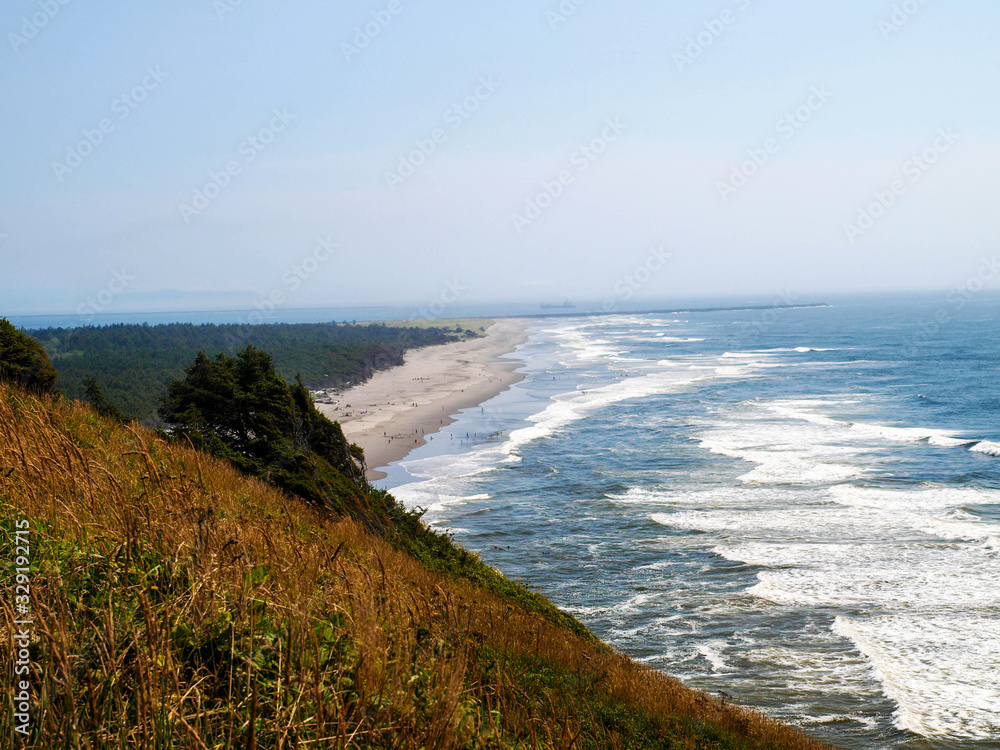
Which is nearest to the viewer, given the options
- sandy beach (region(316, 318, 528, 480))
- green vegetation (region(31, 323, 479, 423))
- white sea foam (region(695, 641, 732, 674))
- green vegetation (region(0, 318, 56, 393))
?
white sea foam (region(695, 641, 732, 674))

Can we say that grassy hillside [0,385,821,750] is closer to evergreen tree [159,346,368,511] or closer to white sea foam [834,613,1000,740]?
evergreen tree [159,346,368,511]

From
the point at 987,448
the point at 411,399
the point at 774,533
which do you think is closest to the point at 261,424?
the point at 774,533

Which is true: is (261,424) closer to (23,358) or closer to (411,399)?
(23,358)

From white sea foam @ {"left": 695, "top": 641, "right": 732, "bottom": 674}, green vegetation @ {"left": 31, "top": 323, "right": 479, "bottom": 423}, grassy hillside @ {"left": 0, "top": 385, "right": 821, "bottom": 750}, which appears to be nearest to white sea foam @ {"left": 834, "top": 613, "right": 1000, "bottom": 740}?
white sea foam @ {"left": 695, "top": 641, "right": 732, "bottom": 674}

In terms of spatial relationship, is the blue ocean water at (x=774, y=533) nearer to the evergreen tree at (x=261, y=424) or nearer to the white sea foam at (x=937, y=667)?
the white sea foam at (x=937, y=667)

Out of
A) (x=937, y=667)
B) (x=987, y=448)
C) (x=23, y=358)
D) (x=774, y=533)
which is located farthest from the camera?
(x=987, y=448)

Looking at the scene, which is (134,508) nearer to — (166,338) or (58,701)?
(58,701)

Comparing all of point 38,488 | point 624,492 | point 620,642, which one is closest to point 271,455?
point 620,642

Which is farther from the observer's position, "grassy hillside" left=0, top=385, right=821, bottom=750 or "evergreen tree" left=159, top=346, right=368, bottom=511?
"evergreen tree" left=159, top=346, right=368, bottom=511
